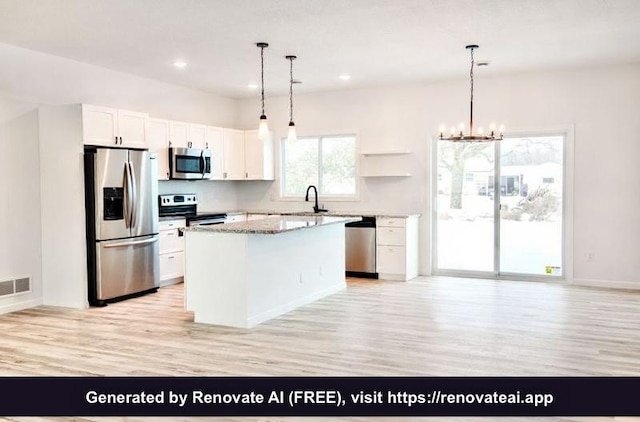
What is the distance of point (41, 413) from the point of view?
3.22 metres

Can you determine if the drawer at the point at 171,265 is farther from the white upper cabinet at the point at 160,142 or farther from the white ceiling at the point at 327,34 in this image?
the white ceiling at the point at 327,34

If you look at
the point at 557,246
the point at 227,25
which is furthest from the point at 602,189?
the point at 227,25

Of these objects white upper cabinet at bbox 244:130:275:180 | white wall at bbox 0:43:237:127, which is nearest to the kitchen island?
white wall at bbox 0:43:237:127

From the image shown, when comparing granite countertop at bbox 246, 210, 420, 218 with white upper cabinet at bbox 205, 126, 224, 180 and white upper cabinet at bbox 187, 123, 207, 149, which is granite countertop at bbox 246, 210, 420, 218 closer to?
white upper cabinet at bbox 205, 126, 224, 180

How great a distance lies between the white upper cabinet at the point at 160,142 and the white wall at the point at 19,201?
4.65 ft

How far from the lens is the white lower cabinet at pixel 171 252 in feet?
23.2

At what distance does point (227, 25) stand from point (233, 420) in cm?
347

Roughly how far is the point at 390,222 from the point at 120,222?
138 inches

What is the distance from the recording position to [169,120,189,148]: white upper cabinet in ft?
24.6

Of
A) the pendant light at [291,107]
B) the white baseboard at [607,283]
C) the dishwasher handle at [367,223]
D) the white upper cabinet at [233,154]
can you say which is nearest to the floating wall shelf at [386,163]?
the dishwasher handle at [367,223]

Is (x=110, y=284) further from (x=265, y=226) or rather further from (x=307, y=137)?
(x=307, y=137)

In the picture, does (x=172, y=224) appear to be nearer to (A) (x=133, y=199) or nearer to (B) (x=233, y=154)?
(A) (x=133, y=199)

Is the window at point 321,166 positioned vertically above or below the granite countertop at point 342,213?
above

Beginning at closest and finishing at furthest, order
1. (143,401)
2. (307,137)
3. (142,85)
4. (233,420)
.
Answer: (233,420), (143,401), (142,85), (307,137)
